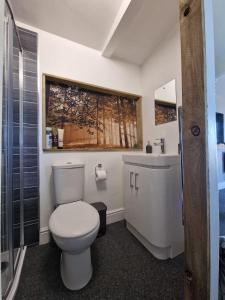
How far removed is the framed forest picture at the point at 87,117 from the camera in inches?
63.9

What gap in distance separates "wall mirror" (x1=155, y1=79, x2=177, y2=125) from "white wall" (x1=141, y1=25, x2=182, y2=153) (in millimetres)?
48

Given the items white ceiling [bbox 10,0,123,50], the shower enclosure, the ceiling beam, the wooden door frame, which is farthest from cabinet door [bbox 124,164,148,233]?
white ceiling [bbox 10,0,123,50]

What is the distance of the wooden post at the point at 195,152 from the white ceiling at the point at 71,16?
1157 mm

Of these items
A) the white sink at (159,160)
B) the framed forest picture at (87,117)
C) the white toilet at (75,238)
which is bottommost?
the white toilet at (75,238)

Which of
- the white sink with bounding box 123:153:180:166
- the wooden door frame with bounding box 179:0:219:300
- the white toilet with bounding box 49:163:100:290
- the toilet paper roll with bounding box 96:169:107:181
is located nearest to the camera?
the wooden door frame with bounding box 179:0:219:300

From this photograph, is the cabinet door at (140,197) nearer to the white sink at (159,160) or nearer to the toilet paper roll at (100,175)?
the white sink at (159,160)

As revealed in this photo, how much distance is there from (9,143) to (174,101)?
1.62 m

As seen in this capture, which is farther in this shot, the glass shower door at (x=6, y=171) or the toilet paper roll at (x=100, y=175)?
the toilet paper roll at (x=100, y=175)

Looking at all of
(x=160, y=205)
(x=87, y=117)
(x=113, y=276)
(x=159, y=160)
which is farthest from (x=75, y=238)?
(x=87, y=117)

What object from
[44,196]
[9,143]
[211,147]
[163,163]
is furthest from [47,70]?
[211,147]

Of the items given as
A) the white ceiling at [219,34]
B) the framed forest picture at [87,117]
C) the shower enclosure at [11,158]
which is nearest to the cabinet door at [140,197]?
the framed forest picture at [87,117]

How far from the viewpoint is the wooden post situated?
0.51 m

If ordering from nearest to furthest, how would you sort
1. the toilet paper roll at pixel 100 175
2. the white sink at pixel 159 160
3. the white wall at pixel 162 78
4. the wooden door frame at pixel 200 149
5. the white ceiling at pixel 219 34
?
the wooden door frame at pixel 200 149, the white ceiling at pixel 219 34, the white sink at pixel 159 160, the white wall at pixel 162 78, the toilet paper roll at pixel 100 175

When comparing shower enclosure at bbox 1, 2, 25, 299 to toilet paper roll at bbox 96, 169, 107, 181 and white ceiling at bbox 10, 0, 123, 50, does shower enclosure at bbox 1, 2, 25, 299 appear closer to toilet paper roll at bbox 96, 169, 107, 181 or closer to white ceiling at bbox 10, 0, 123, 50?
white ceiling at bbox 10, 0, 123, 50
